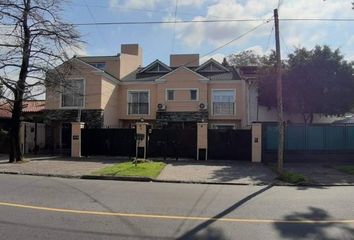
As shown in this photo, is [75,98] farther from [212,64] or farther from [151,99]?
[212,64]

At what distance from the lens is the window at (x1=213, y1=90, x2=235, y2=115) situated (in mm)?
38312

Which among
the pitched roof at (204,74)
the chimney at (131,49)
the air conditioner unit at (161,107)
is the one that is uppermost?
the chimney at (131,49)

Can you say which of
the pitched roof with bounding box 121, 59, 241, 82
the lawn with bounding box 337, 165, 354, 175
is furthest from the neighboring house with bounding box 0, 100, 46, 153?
the lawn with bounding box 337, 165, 354, 175

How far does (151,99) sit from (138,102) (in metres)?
1.19

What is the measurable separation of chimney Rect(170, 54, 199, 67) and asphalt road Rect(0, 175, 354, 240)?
33.1m

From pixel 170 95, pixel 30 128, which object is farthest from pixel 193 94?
pixel 30 128

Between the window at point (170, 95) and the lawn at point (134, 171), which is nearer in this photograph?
the lawn at point (134, 171)

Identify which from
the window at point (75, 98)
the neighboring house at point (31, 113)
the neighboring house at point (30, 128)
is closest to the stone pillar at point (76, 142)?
the neighboring house at point (30, 128)

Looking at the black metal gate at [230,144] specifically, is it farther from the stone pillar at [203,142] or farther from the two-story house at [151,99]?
the two-story house at [151,99]

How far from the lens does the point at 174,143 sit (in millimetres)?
27172

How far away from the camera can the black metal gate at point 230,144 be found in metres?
26.5

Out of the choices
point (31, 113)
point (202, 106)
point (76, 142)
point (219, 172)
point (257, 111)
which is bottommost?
point (219, 172)

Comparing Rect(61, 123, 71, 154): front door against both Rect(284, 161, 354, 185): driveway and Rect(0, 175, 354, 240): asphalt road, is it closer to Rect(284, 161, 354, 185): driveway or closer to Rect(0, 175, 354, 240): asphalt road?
Rect(284, 161, 354, 185): driveway

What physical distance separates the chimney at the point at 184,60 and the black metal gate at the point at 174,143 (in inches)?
786
